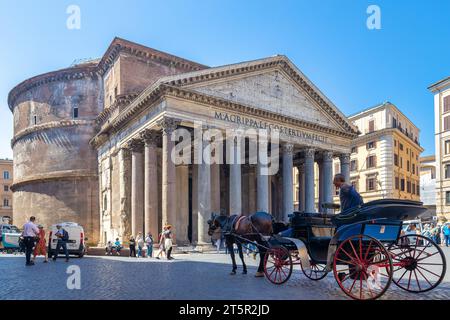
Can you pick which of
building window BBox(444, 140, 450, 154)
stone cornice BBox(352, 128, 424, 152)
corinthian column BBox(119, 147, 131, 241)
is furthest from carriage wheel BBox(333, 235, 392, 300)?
stone cornice BBox(352, 128, 424, 152)

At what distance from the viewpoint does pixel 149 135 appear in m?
22.3

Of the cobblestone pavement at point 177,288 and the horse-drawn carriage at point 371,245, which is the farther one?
the cobblestone pavement at point 177,288

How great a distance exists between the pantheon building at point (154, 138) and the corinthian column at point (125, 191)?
0.21 ft

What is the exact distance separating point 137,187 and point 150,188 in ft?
8.25

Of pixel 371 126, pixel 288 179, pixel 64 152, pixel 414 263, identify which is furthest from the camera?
pixel 371 126

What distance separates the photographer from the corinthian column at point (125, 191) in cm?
2516

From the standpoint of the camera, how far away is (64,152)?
33500mm

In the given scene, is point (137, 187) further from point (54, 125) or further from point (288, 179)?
point (54, 125)

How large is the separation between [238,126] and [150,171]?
219 inches

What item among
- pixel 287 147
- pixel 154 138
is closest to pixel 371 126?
pixel 287 147

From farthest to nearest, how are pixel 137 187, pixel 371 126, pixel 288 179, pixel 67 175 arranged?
1. pixel 371 126
2. pixel 67 175
3. pixel 288 179
4. pixel 137 187

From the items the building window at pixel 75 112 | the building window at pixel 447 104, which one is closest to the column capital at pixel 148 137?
the building window at pixel 75 112

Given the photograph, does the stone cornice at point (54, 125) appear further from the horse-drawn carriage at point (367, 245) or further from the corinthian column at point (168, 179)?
the horse-drawn carriage at point (367, 245)

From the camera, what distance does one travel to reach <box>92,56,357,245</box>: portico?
2109 centimetres
